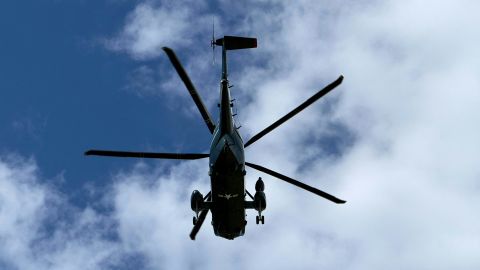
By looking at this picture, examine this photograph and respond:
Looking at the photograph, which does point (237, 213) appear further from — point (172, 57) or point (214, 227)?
point (172, 57)

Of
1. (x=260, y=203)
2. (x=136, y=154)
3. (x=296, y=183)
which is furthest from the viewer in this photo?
(x=260, y=203)

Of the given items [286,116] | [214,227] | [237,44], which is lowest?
[214,227]

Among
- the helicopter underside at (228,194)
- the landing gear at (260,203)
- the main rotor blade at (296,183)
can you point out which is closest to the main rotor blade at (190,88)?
Answer: the helicopter underside at (228,194)

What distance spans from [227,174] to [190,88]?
501 centimetres

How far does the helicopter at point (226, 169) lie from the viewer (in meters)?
34.6

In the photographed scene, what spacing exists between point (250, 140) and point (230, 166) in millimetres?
1829

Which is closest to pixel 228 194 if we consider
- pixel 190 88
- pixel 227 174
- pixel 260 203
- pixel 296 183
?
pixel 227 174

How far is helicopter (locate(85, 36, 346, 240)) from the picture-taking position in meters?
34.6

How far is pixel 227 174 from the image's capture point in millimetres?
35438

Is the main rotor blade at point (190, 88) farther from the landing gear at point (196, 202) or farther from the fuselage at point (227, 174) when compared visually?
the landing gear at point (196, 202)

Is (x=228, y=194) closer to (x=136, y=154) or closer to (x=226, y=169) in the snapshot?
(x=226, y=169)

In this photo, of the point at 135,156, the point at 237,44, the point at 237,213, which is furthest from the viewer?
the point at 237,44

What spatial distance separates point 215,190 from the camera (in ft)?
119

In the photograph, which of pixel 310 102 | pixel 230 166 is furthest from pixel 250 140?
pixel 310 102
